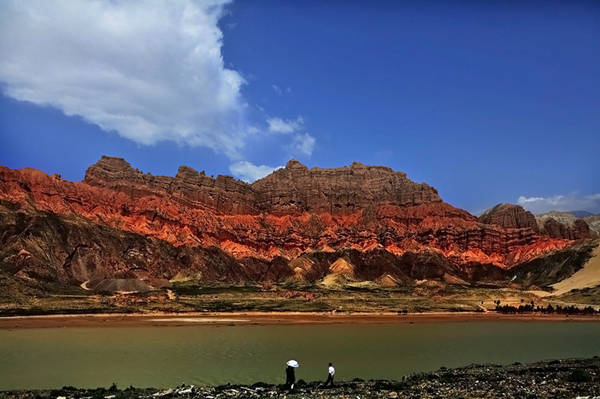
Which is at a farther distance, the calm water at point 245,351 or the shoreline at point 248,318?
the shoreline at point 248,318

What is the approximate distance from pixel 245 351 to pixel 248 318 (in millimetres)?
41904

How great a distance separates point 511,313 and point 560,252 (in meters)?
98.4

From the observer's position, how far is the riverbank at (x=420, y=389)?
22.2 metres

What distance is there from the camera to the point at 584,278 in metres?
148

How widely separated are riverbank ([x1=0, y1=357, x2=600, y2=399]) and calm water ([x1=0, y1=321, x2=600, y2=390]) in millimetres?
4376

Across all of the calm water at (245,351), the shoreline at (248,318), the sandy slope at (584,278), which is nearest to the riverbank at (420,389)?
the calm water at (245,351)

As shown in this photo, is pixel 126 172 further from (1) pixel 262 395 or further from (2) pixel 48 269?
(1) pixel 262 395

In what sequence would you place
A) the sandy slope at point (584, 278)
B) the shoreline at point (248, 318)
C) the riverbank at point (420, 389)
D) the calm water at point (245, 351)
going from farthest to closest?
1. the sandy slope at point (584, 278)
2. the shoreline at point (248, 318)
3. the calm water at point (245, 351)
4. the riverbank at point (420, 389)

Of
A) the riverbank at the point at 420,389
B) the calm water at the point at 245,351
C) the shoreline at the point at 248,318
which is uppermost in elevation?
the riverbank at the point at 420,389

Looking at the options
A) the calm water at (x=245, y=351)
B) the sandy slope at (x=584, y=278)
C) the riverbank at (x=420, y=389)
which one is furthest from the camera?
the sandy slope at (x=584, y=278)

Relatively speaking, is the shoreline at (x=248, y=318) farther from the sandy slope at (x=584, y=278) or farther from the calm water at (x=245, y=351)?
the sandy slope at (x=584, y=278)

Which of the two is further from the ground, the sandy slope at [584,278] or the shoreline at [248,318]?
the sandy slope at [584,278]

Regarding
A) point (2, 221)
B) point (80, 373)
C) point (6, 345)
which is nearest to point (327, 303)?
point (6, 345)

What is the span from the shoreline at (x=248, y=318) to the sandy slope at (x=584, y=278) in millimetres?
54857
